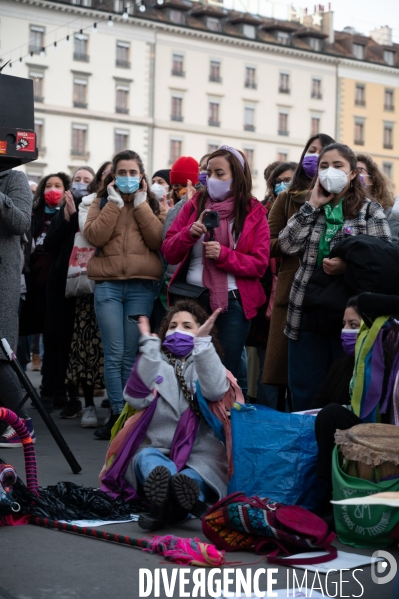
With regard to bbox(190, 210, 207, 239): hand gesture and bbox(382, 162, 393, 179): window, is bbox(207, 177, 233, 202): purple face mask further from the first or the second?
bbox(382, 162, 393, 179): window

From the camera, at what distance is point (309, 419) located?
5.36 metres

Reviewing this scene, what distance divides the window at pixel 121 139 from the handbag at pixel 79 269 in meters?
49.0

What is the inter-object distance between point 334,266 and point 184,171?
8.88 feet

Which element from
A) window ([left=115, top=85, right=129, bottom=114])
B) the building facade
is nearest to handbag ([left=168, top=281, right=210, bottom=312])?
the building facade

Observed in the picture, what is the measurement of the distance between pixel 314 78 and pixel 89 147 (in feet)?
57.1

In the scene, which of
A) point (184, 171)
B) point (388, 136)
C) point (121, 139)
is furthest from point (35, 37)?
point (184, 171)

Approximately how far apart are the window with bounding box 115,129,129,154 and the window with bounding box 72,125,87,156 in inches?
71.9

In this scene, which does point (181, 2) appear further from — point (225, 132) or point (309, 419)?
point (309, 419)

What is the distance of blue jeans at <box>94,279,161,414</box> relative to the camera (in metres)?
7.59

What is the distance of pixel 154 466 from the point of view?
5418 mm

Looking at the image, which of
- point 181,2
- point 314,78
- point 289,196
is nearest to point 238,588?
point 289,196

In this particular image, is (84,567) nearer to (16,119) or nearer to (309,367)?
(309,367)

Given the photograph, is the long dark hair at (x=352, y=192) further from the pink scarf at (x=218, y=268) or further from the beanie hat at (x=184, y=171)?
the beanie hat at (x=184, y=171)

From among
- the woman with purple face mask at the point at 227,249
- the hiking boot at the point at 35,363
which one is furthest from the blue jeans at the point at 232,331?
the hiking boot at the point at 35,363
